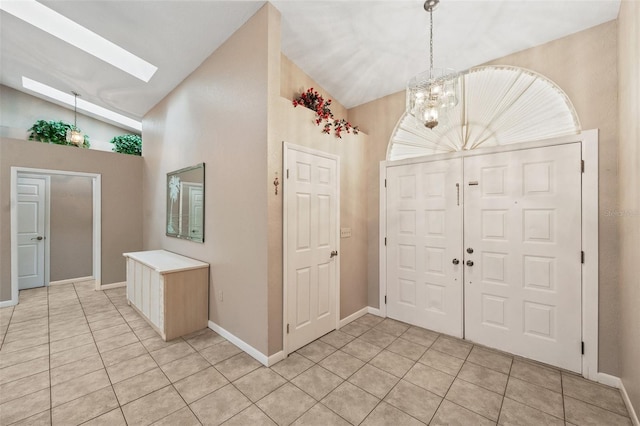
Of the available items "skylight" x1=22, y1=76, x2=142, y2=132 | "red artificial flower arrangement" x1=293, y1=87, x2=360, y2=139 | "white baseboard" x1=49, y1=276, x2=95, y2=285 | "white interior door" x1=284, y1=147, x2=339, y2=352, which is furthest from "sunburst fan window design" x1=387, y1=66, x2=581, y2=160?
"white baseboard" x1=49, y1=276, x2=95, y2=285

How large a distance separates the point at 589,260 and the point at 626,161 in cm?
87

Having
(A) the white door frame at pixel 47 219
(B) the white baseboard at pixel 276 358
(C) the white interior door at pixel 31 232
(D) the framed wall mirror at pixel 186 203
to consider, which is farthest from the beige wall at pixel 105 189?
(B) the white baseboard at pixel 276 358

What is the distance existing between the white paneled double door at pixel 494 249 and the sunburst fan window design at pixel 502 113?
0.70 feet

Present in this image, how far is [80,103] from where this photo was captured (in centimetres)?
543

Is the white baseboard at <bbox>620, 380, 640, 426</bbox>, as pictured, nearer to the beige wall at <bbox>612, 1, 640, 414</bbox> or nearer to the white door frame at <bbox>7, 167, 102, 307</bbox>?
the beige wall at <bbox>612, 1, 640, 414</bbox>

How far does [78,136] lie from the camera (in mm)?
4750

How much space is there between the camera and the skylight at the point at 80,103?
4.89 meters

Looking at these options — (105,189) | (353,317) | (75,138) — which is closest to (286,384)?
(353,317)

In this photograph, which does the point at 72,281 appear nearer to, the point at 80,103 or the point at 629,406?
the point at 80,103

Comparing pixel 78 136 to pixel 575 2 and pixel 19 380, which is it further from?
pixel 575 2

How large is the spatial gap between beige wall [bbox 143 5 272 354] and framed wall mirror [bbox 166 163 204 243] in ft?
0.40

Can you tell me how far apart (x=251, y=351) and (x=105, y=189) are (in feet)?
14.8

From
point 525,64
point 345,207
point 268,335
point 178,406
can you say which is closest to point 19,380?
point 178,406

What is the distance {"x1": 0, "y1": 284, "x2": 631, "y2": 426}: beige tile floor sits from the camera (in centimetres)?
178
